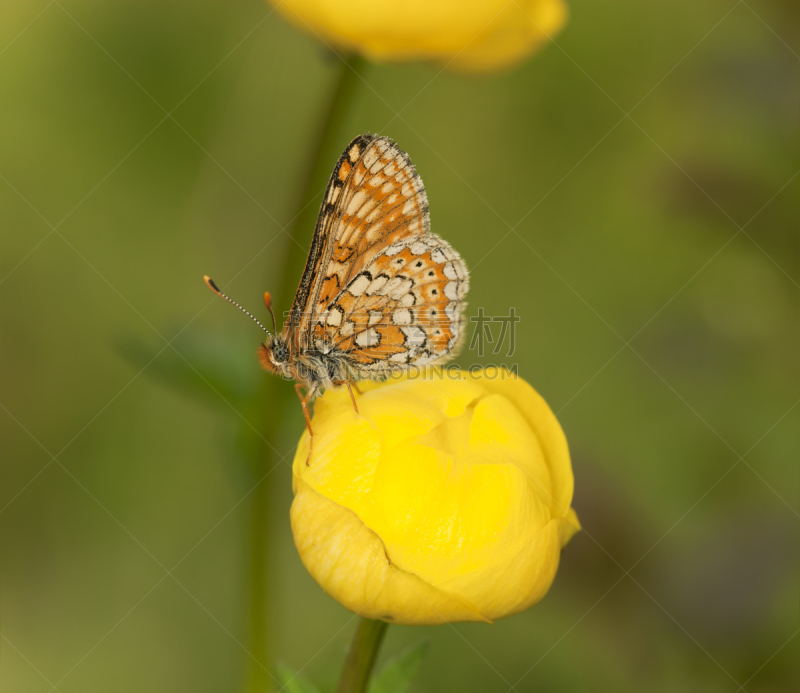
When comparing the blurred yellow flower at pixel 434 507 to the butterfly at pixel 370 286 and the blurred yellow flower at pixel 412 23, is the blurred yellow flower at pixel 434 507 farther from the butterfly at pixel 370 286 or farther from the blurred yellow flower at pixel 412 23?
the blurred yellow flower at pixel 412 23

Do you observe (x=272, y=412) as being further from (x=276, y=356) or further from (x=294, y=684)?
(x=294, y=684)

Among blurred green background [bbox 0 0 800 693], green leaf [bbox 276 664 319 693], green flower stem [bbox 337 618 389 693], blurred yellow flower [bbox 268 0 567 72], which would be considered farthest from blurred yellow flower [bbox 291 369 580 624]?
blurred yellow flower [bbox 268 0 567 72]

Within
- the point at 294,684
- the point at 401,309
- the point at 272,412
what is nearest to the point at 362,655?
the point at 294,684

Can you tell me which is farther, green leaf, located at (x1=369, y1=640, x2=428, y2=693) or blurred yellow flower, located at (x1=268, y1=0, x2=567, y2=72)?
blurred yellow flower, located at (x1=268, y1=0, x2=567, y2=72)

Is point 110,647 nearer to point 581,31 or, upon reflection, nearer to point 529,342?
point 529,342

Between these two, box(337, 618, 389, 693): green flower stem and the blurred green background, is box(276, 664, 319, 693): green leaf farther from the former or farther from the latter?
the blurred green background
